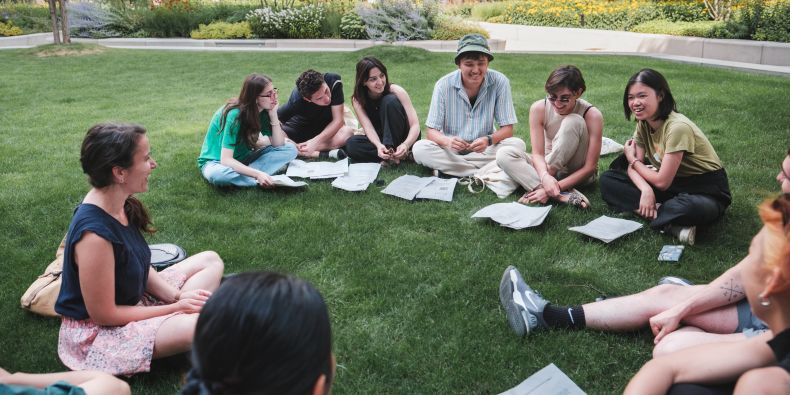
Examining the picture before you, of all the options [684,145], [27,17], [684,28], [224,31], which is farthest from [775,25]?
[27,17]

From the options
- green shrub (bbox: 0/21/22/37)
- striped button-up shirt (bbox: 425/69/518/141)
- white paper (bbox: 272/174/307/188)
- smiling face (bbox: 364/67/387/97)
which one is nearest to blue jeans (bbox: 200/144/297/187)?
white paper (bbox: 272/174/307/188)

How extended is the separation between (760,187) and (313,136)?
13.3 ft

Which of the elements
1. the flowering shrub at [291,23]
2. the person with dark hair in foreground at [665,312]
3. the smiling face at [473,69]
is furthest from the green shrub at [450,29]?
the person with dark hair in foreground at [665,312]

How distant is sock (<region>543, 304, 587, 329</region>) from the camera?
3.04 meters

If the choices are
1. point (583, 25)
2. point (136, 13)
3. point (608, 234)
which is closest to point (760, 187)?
point (608, 234)

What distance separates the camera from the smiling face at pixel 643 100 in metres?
4.05

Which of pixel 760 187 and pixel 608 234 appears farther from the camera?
pixel 760 187

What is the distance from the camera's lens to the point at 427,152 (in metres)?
5.45

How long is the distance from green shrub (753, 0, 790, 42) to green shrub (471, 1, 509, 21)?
992cm

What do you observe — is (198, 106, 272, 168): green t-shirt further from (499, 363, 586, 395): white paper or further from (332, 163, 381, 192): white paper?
(499, 363, 586, 395): white paper

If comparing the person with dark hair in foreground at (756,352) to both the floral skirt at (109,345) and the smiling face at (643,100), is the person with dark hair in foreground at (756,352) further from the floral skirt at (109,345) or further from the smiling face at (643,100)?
the smiling face at (643,100)

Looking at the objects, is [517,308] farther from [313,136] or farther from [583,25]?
[583,25]

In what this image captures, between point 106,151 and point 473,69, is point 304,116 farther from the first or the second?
point 106,151

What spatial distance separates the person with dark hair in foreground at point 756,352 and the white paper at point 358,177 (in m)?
3.28
